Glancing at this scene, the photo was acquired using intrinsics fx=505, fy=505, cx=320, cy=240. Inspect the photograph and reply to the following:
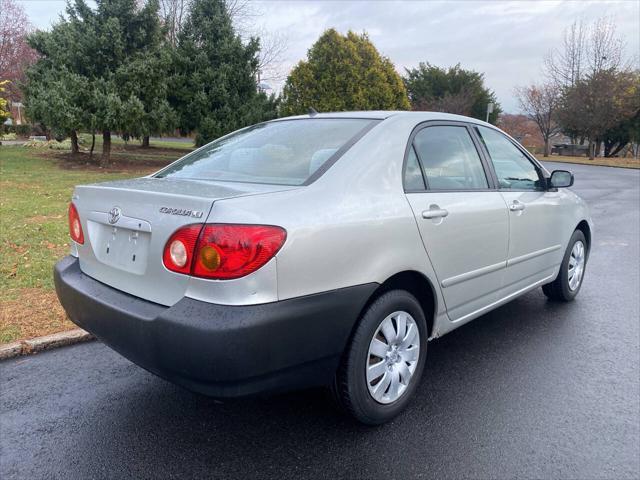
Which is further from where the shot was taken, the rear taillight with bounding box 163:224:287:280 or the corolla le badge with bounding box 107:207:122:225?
the corolla le badge with bounding box 107:207:122:225

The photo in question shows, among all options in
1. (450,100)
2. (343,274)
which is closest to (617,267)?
(343,274)

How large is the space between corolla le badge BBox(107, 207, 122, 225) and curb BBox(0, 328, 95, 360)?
1.47m

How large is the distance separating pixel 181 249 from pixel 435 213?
142cm

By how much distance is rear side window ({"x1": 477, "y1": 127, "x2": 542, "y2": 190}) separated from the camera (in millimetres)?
3670

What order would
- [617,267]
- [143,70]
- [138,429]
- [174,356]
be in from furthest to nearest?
[143,70]
[617,267]
[138,429]
[174,356]

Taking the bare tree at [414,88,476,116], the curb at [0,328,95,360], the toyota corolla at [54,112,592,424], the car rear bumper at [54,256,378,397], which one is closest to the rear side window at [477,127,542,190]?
the toyota corolla at [54,112,592,424]

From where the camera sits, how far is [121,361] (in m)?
3.38

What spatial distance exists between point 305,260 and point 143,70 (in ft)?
45.3

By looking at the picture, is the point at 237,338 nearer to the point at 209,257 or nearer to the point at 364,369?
the point at 209,257

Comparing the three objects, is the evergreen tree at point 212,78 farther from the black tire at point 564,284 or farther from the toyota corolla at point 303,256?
the toyota corolla at point 303,256

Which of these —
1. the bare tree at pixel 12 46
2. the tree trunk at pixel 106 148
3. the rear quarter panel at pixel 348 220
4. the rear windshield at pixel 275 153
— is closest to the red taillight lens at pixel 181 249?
the rear quarter panel at pixel 348 220

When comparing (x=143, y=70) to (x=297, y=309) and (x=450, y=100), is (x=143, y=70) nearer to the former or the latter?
(x=297, y=309)

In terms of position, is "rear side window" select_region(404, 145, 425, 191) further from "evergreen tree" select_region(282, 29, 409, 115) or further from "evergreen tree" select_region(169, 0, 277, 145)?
"evergreen tree" select_region(282, 29, 409, 115)

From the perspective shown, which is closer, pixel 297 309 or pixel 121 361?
pixel 297 309
